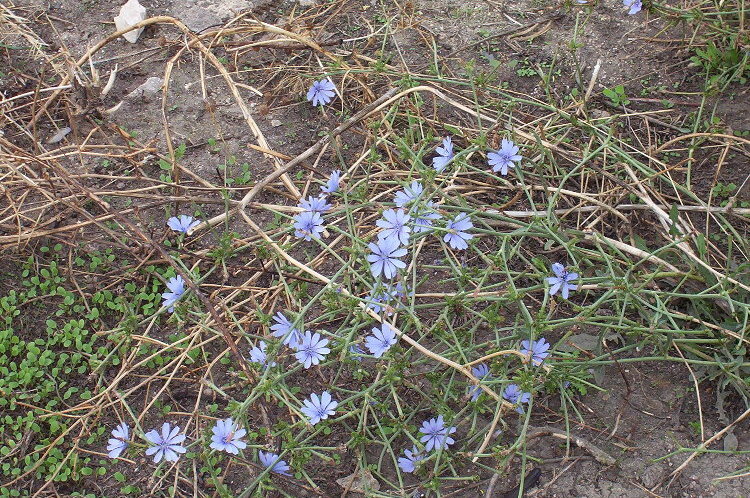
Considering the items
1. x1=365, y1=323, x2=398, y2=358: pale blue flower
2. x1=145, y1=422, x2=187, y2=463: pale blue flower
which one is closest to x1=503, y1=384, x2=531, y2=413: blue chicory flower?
x1=365, y1=323, x2=398, y2=358: pale blue flower

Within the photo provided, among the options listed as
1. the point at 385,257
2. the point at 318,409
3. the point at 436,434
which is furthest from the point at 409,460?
the point at 385,257

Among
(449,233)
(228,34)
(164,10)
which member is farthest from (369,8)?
(449,233)

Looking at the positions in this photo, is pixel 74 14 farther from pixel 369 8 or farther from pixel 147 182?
pixel 369 8

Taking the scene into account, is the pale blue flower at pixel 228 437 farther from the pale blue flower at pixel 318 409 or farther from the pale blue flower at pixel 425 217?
the pale blue flower at pixel 425 217

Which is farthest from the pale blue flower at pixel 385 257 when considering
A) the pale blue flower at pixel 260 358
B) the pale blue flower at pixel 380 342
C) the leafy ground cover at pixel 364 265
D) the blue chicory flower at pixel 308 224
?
the pale blue flower at pixel 260 358

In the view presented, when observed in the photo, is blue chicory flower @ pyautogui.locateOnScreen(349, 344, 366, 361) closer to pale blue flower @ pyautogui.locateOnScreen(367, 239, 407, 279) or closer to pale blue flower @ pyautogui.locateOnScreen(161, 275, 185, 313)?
pale blue flower @ pyautogui.locateOnScreen(367, 239, 407, 279)

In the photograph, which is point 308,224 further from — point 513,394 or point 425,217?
point 513,394
